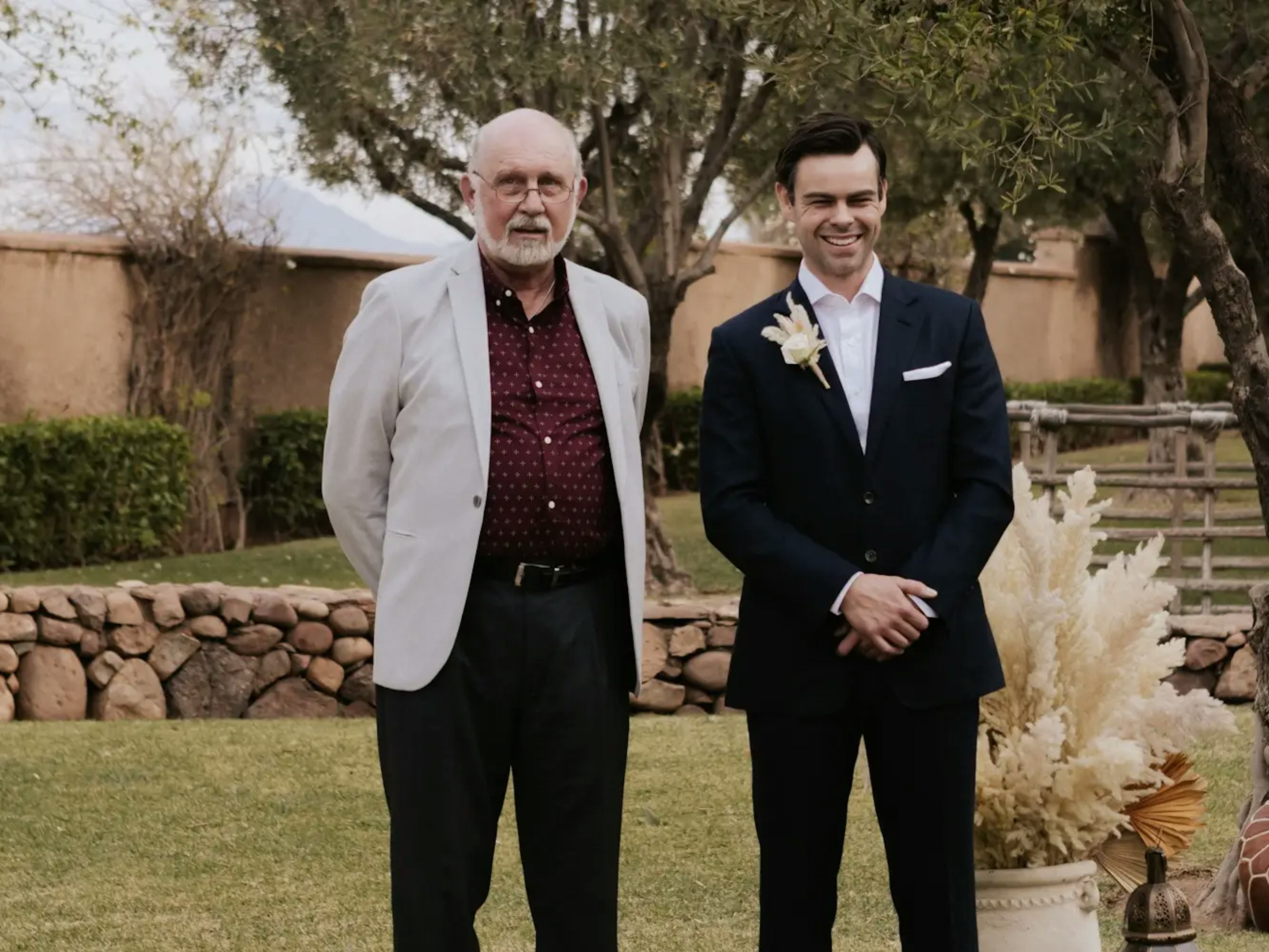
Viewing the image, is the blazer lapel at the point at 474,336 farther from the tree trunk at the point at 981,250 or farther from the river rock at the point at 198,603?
the tree trunk at the point at 981,250

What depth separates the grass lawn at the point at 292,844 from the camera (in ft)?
18.6

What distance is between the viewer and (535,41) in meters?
11.5

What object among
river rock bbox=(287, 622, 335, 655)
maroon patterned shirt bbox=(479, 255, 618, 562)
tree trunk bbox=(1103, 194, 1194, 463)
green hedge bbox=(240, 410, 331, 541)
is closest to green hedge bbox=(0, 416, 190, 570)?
green hedge bbox=(240, 410, 331, 541)

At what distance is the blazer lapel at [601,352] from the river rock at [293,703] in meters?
5.79

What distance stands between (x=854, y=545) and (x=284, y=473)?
12.1 metres

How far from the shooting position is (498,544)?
3.74 metres

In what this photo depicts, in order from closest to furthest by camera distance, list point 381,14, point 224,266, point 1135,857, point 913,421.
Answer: point 913,421 < point 1135,857 < point 381,14 < point 224,266

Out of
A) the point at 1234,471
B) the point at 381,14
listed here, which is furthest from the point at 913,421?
the point at 1234,471

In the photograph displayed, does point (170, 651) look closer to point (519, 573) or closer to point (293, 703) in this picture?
point (293, 703)

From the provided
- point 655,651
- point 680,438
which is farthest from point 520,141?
point 680,438

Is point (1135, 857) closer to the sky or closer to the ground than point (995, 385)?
closer to the ground

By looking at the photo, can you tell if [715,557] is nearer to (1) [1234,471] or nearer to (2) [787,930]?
(1) [1234,471]

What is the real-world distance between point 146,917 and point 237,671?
3.51 meters

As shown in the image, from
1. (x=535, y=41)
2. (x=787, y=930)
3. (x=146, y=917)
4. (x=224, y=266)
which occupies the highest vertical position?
(x=535, y=41)
